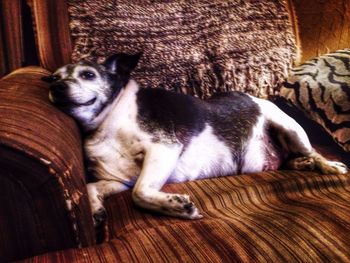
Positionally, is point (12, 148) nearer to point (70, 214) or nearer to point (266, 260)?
point (70, 214)

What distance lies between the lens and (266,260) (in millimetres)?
817

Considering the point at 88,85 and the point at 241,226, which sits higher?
the point at 88,85

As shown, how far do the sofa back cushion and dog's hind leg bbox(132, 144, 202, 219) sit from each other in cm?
42

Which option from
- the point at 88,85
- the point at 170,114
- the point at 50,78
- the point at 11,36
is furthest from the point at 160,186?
the point at 11,36

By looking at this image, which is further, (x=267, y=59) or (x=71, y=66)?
(x=267, y=59)

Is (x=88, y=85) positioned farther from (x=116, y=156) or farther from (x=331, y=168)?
(x=331, y=168)

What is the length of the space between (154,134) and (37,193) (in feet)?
1.84

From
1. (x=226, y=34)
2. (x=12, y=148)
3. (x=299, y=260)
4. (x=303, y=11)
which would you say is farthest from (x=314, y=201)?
(x=303, y=11)

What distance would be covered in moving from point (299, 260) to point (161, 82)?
979 millimetres

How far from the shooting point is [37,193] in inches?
32.5

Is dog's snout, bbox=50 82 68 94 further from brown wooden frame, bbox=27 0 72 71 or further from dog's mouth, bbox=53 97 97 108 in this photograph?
brown wooden frame, bbox=27 0 72 71

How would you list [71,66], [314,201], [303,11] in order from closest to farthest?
[314,201] → [71,66] → [303,11]

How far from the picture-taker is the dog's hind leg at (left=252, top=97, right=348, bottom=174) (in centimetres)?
142

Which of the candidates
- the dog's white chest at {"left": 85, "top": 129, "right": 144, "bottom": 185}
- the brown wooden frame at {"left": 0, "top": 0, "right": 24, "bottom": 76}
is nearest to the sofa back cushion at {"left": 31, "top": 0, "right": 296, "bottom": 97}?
the brown wooden frame at {"left": 0, "top": 0, "right": 24, "bottom": 76}
